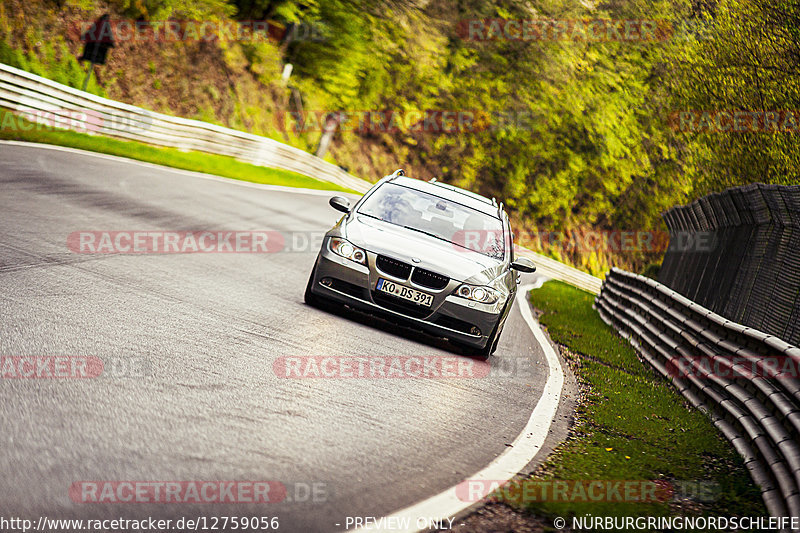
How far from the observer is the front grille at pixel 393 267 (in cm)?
929

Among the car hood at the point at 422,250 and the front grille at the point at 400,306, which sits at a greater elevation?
the car hood at the point at 422,250

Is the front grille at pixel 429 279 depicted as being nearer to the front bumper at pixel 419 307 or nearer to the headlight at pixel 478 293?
the front bumper at pixel 419 307

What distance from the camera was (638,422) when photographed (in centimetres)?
817

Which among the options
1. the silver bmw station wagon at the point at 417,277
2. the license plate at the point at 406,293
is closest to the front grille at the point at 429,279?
the silver bmw station wagon at the point at 417,277

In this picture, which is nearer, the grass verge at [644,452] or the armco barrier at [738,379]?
the grass verge at [644,452]

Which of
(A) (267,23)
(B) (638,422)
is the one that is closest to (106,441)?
(B) (638,422)

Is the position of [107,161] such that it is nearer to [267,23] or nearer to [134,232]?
[134,232]

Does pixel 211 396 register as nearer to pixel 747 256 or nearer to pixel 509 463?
pixel 509 463

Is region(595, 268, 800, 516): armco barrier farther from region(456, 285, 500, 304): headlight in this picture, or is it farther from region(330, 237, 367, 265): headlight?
region(330, 237, 367, 265): headlight

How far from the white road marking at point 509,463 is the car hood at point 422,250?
1410 mm

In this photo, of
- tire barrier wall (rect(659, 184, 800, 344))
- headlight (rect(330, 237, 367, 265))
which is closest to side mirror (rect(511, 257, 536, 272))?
headlight (rect(330, 237, 367, 265))

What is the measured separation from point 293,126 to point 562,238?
19324 mm

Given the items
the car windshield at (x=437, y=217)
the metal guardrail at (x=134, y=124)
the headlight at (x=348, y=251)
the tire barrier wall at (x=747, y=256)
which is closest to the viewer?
the headlight at (x=348, y=251)

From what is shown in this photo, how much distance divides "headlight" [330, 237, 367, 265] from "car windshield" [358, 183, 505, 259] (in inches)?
33.0
